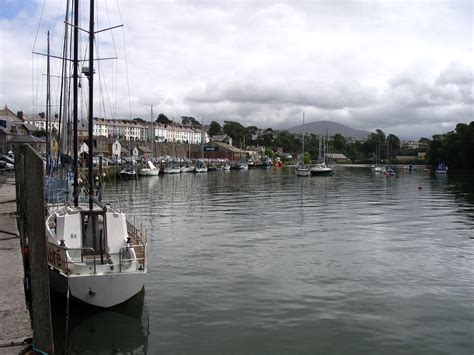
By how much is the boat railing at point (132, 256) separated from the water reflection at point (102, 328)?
4.54 ft

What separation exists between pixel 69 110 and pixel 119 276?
779 inches

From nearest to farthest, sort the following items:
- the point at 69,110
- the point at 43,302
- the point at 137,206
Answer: the point at 43,302
the point at 69,110
the point at 137,206

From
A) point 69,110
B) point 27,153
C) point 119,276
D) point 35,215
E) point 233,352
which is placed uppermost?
point 69,110

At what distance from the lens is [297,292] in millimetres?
17547

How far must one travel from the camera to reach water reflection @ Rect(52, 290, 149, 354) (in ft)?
42.3

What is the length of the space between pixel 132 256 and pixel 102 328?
2710 mm

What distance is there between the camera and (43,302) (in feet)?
31.1

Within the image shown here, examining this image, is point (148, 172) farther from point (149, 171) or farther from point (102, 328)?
point (102, 328)

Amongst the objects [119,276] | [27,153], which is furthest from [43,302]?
[119,276]

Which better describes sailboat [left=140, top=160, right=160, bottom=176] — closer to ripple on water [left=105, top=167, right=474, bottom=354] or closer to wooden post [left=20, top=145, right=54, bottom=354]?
ripple on water [left=105, top=167, right=474, bottom=354]

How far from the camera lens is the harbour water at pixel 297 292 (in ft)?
43.7

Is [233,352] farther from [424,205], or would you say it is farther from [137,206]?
[424,205]

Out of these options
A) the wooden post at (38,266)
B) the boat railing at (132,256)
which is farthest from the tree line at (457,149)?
the wooden post at (38,266)

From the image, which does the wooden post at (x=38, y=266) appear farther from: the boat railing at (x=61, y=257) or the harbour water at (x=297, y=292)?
the boat railing at (x=61, y=257)
